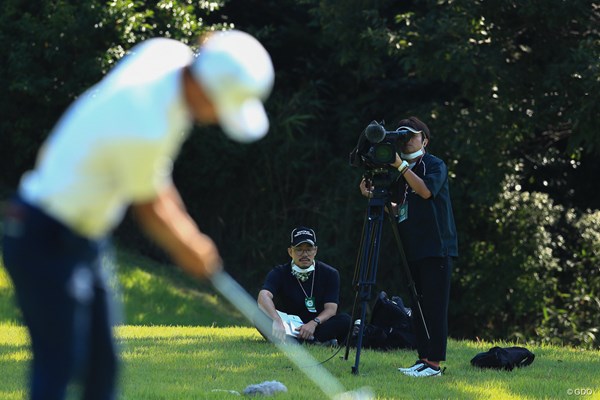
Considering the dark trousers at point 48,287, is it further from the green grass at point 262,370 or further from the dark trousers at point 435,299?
the dark trousers at point 435,299

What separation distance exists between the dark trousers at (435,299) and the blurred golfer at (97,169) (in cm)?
350

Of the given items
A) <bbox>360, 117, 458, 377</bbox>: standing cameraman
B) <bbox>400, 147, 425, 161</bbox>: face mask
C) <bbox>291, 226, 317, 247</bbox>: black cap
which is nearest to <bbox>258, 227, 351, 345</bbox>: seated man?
<bbox>291, 226, 317, 247</bbox>: black cap

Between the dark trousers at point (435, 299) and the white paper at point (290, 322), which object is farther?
the white paper at point (290, 322)

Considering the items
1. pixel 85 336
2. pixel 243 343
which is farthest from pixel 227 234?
pixel 85 336

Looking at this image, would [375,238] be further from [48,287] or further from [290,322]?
[48,287]

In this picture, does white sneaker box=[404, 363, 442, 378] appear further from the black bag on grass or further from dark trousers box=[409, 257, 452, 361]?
the black bag on grass

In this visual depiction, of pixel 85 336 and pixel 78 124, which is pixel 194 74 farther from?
pixel 85 336

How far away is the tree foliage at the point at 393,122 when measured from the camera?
14.6 meters

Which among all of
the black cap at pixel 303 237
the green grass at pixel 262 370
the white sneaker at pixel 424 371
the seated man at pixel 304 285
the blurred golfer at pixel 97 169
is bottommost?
the green grass at pixel 262 370

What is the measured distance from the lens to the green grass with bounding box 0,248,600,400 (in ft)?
21.4

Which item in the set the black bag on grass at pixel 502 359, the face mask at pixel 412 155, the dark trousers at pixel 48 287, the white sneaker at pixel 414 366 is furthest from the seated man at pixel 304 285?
the dark trousers at pixel 48 287

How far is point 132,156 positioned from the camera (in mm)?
3656

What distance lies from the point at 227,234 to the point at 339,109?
2.95 meters

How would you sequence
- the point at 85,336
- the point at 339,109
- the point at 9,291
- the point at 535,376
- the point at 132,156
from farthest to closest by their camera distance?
the point at 339,109 → the point at 9,291 → the point at 535,376 → the point at 85,336 → the point at 132,156
